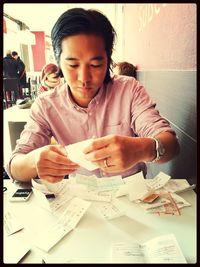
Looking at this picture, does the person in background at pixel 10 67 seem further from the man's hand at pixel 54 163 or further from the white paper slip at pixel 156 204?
the white paper slip at pixel 156 204

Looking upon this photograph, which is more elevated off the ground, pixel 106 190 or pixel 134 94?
pixel 134 94

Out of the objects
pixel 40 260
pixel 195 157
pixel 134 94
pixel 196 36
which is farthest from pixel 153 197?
pixel 196 36

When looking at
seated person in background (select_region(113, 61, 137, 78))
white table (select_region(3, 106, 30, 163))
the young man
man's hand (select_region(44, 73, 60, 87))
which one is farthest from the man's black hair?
man's hand (select_region(44, 73, 60, 87))

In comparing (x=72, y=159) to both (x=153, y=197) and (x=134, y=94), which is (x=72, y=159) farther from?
(x=134, y=94)

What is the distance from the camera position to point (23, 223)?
0.73 meters

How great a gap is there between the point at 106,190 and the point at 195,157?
400 mm

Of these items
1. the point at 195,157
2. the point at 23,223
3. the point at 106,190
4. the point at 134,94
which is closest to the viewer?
the point at 23,223

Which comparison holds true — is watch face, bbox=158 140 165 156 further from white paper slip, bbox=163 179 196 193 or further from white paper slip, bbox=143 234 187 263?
white paper slip, bbox=143 234 187 263

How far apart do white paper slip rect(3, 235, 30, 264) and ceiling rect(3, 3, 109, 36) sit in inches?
241

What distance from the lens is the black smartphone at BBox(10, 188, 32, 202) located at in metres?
0.86

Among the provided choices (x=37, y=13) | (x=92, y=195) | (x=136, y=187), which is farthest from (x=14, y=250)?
(x=37, y=13)

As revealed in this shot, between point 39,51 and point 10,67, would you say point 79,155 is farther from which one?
point 39,51

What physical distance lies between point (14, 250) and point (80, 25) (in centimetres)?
81

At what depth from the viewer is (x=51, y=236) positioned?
66 cm
